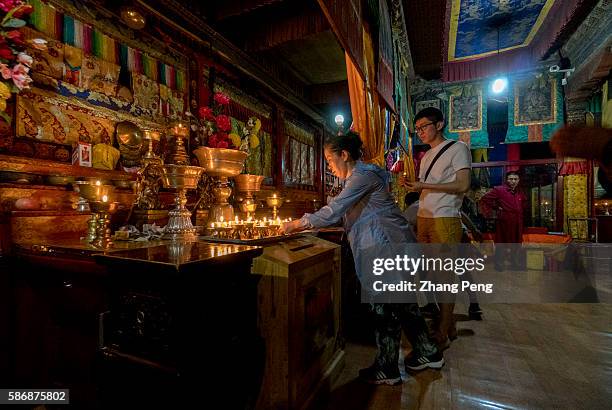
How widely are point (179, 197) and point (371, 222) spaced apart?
4.37ft

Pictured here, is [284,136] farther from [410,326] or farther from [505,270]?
[505,270]

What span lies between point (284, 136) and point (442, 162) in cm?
373

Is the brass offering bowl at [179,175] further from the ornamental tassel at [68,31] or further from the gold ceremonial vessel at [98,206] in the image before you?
the ornamental tassel at [68,31]

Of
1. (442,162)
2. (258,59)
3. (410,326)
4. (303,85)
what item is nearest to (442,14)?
(303,85)

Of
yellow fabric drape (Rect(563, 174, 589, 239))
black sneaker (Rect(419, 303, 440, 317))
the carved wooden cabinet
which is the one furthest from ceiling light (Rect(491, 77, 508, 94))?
the carved wooden cabinet

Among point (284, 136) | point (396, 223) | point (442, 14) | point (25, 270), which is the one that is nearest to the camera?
point (25, 270)

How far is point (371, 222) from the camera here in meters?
2.00

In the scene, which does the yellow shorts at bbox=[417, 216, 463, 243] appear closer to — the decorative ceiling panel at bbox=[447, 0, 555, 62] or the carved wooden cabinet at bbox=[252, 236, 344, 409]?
the carved wooden cabinet at bbox=[252, 236, 344, 409]

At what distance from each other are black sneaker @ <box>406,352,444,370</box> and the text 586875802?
2.28m

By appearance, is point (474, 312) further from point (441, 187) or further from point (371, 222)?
point (371, 222)

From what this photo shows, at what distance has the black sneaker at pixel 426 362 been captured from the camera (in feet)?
7.22

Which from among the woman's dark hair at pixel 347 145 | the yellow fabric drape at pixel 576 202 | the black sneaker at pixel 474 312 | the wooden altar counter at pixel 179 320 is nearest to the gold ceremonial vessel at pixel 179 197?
the wooden altar counter at pixel 179 320

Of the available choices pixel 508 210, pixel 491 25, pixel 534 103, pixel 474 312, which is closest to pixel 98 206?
pixel 474 312

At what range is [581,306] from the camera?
3.74 m
